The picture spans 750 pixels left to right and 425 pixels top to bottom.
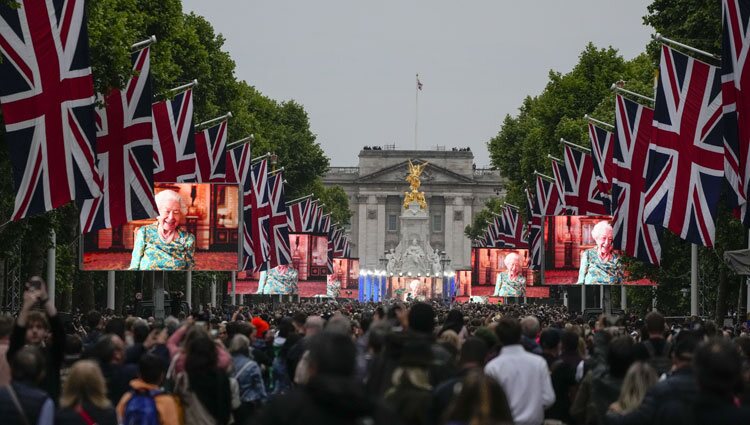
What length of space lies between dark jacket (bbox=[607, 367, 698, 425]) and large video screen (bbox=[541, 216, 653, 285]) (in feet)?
132

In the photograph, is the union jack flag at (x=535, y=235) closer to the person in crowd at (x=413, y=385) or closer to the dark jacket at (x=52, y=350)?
the dark jacket at (x=52, y=350)

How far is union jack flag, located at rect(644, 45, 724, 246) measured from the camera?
2947 cm

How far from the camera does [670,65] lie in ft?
100

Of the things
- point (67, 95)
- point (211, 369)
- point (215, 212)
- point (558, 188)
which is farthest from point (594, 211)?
point (211, 369)

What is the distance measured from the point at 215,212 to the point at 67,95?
19.9 meters

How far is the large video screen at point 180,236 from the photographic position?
4116 centimetres

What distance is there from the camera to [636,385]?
1224 cm

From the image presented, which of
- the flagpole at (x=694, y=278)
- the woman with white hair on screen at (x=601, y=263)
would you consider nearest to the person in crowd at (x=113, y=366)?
the flagpole at (x=694, y=278)

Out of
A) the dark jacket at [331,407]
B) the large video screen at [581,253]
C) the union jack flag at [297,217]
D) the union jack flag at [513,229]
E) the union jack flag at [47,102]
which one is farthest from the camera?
the union jack flag at [513,229]

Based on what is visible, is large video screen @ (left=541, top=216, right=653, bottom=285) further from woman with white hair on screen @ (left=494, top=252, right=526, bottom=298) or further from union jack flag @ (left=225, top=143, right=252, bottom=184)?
woman with white hair on screen @ (left=494, top=252, right=526, bottom=298)

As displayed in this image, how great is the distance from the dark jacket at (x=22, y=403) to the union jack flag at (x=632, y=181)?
27096mm

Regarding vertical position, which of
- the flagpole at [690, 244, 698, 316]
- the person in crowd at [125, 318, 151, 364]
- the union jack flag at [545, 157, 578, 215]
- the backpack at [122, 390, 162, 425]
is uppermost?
the union jack flag at [545, 157, 578, 215]

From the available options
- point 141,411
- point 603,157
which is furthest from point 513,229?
point 141,411

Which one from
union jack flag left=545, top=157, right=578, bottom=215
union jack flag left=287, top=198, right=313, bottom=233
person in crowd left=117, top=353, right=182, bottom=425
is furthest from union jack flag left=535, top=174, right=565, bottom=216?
person in crowd left=117, top=353, right=182, bottom=425
